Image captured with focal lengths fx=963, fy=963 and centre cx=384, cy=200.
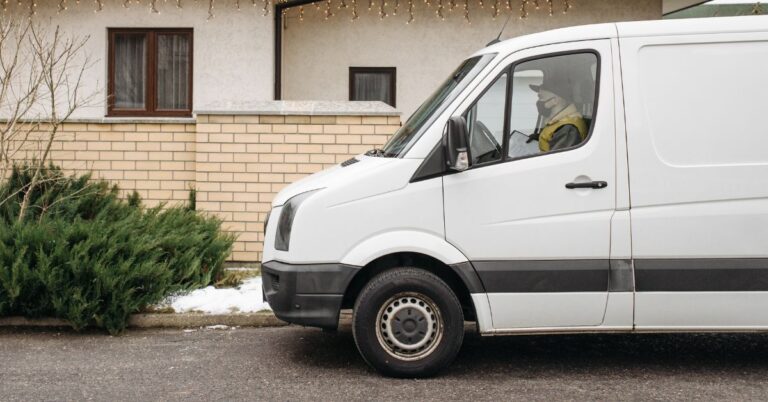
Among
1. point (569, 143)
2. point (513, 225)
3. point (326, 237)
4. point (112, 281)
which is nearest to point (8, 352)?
point (112, 281)

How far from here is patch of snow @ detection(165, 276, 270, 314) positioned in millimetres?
8031

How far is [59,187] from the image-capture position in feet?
31.9

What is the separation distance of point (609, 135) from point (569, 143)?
0.81ft

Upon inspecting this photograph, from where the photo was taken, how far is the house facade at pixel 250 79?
1041 centimetres

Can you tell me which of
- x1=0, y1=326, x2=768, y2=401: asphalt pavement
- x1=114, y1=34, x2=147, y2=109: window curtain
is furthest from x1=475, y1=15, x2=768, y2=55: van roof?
x1=114, y1=34, x2=147, y2=109: window curtain

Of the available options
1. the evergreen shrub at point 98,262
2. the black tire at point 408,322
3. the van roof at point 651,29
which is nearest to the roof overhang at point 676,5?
the van roof at point 651,29

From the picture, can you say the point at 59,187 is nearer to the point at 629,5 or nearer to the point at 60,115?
the point at 60,115

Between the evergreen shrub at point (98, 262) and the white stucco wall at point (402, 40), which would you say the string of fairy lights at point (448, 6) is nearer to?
the white stucco wall at point (402, 40)

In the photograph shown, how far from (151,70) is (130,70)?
0.31 metres

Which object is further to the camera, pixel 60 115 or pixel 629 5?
pixel 629 5

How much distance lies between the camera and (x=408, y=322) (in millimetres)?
6016

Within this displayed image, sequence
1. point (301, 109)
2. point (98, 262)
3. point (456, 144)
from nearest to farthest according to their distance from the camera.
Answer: point (456, 144) < point (98, 262) < point (301, 109)

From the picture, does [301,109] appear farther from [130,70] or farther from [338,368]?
[338,368]

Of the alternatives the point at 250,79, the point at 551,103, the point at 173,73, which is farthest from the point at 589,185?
the point at 173,73
